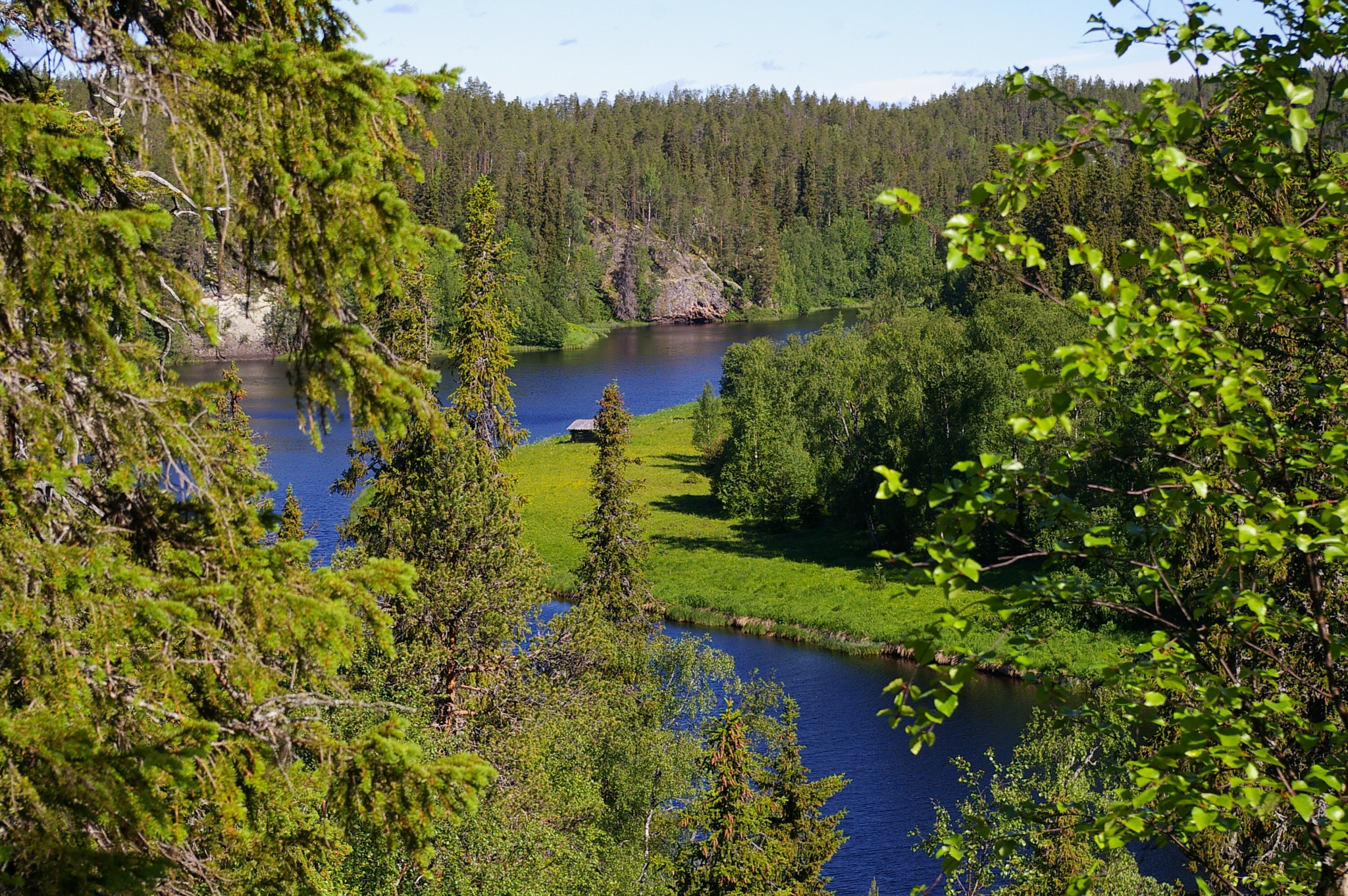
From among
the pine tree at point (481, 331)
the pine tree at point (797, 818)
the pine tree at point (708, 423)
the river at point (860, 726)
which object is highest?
the pine tree at point (481, 331)

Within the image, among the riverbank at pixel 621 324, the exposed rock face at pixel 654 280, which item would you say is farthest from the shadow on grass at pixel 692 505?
the exposed rock face at pixel 654 280

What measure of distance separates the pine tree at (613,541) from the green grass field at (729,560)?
280cm

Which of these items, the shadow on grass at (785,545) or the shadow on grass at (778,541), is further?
the shadow on grass at (778,541)

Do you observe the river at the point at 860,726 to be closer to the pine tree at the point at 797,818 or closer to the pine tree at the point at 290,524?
the pine tree at the point at 797,818

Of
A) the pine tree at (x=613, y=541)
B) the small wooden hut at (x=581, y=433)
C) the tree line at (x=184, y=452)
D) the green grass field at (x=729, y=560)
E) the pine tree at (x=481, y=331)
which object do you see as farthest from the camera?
the small wooden hut at (x=581, y=433)

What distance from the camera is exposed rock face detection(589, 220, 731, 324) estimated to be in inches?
6294

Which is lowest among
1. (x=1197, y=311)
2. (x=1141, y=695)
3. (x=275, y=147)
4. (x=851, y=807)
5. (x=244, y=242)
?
(x=851, y=807)

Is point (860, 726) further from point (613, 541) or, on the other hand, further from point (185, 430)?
point (185, 430)

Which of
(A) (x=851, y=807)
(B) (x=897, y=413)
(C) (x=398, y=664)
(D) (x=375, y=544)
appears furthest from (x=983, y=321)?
(C) (x=398, y=664)

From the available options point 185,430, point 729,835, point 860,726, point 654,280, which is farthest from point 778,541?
point 654,280

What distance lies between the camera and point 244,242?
5.45 m

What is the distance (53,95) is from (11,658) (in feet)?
11.9

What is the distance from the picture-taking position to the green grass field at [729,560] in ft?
139

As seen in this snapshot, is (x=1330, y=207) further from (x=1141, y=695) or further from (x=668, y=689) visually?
(x=668, y=689)
